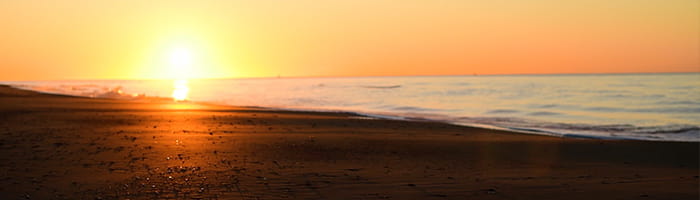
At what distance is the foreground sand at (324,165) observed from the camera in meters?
8.41

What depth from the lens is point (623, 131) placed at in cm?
2105

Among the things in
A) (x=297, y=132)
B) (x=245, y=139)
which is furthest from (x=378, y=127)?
(x=245, y=139)

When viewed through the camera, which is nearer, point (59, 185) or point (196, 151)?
point (59, 185)

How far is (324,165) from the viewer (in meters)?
10.6

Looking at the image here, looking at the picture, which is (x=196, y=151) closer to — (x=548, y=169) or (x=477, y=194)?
(x=477, y=194)

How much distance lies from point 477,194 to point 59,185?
6.15m

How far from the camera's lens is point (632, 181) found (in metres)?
Answer: 9.59

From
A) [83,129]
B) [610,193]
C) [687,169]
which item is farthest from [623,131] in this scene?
[83,129]

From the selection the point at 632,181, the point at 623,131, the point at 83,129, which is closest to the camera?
the point at 632,181

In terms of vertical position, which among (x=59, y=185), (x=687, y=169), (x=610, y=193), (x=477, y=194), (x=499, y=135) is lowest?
(x=59, y=185)

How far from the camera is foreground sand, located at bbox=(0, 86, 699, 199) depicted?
331 inches

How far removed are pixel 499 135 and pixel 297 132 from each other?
6.02m

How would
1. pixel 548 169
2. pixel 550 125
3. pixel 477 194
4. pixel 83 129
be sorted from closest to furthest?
1. pixel 477 194
2. pixel 548 169
3. pixel 83 129
4. pixel 550 125

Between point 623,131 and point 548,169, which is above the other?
point 623,131
